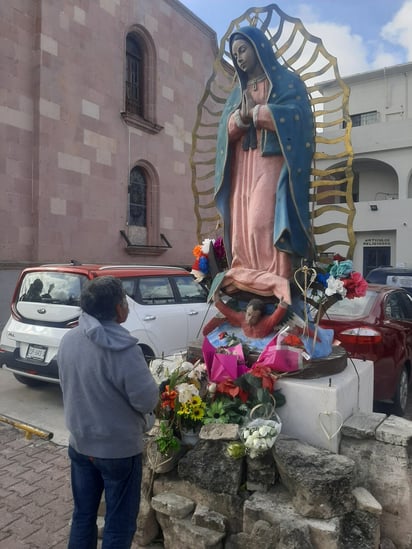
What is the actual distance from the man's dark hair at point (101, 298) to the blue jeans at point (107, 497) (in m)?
0.70

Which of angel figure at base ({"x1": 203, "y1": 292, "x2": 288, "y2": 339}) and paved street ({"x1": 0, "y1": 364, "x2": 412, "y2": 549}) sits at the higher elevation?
angel figure at base ({"x1": 203, "y1": 292, "x2": 288, "y2": 339})

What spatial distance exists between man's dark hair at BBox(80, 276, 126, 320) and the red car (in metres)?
3.26

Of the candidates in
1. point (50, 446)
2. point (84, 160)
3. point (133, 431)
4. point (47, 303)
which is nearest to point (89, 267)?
point (47, 303)

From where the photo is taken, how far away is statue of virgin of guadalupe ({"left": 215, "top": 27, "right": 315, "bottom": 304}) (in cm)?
348

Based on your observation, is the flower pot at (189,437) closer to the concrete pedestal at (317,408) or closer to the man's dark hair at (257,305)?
the concrete pedestal at (317,408)

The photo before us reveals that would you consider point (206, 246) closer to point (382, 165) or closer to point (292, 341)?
point (292, 341)

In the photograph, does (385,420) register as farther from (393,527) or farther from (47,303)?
(47,303)

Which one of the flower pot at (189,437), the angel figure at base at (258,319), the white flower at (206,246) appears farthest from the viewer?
the white flower at (206,246)

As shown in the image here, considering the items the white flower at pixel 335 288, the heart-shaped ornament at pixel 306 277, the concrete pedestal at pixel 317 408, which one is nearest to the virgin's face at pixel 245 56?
the heart-shaped ornament at pixel 306 277

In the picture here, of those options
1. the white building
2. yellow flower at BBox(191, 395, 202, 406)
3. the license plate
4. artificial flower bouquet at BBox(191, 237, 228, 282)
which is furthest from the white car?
the white building

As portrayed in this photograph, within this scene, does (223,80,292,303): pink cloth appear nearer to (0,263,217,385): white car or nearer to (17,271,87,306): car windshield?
(0,263,217,385): white car

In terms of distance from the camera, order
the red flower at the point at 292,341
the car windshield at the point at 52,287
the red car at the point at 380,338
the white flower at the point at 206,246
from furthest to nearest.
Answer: the car windshield at the point at 52,287
the red car at the point at 380,338
the white flower at the point at 206,246
the red flower at the point at 292,341

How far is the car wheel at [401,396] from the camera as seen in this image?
5.43 m

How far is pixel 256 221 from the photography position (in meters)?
3.66
